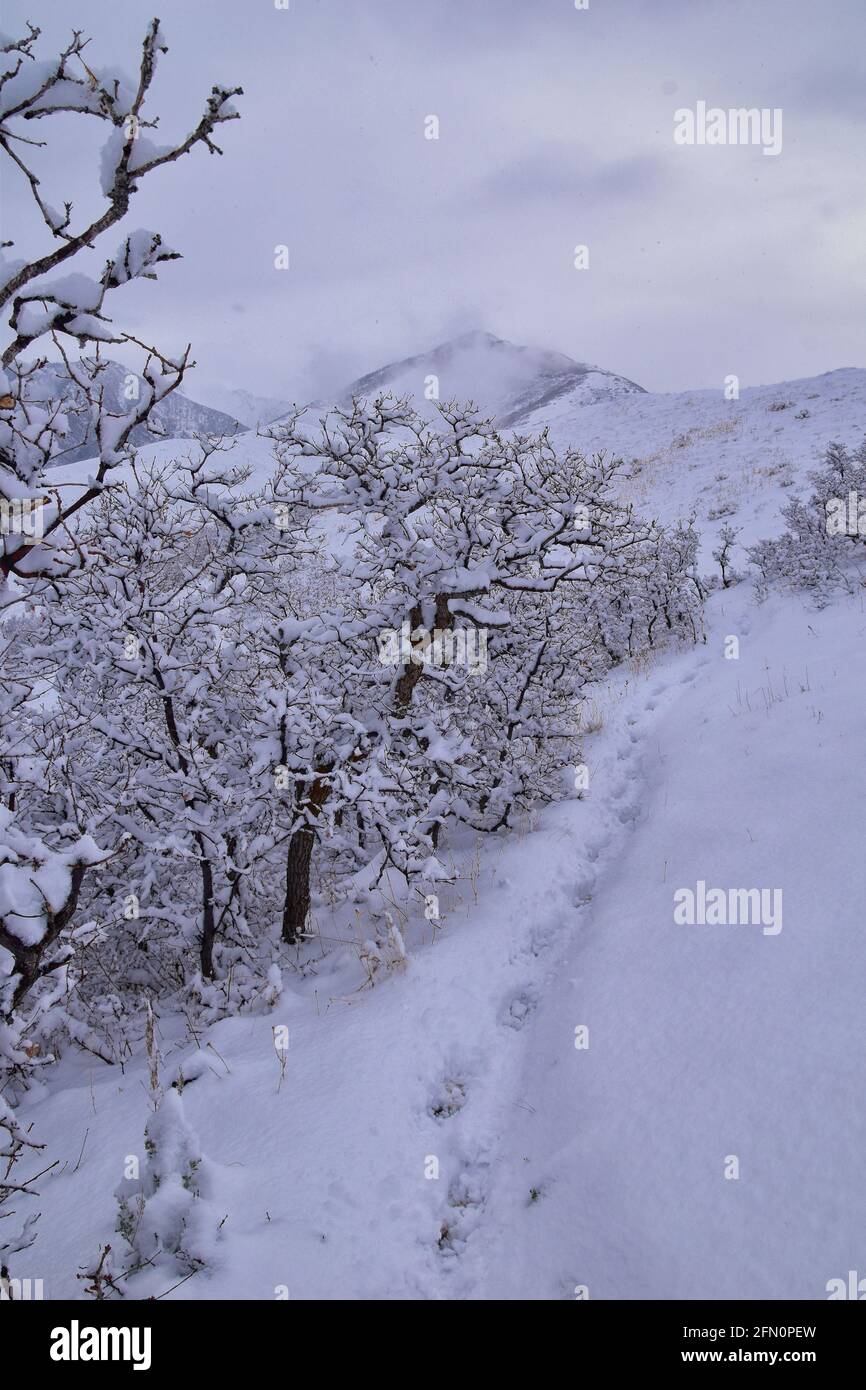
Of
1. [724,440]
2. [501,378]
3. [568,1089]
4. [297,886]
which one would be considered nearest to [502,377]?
[501,378]

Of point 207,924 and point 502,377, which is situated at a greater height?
point 502,377

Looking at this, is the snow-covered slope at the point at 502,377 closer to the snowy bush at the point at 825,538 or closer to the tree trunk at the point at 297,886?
the snowy bush at the point at 825,538

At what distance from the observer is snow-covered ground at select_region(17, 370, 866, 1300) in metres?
2.68

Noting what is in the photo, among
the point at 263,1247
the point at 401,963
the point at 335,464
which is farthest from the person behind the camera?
the point at 335,464

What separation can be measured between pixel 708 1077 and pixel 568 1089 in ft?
2.62

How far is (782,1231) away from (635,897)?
9.13 ft

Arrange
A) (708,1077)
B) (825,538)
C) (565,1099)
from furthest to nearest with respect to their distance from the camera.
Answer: (825,538), (565,1099), (708,1077)

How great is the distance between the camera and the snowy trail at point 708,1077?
258cm

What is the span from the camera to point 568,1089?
367 cm

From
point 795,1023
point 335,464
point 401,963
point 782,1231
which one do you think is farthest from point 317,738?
point 782,1231

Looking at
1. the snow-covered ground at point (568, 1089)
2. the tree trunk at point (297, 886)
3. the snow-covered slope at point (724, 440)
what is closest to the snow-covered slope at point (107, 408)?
the snow-covered ground at point (568, 1089)

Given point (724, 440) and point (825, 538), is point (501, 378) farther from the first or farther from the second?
point (825, 538)

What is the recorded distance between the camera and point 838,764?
5.37 m
